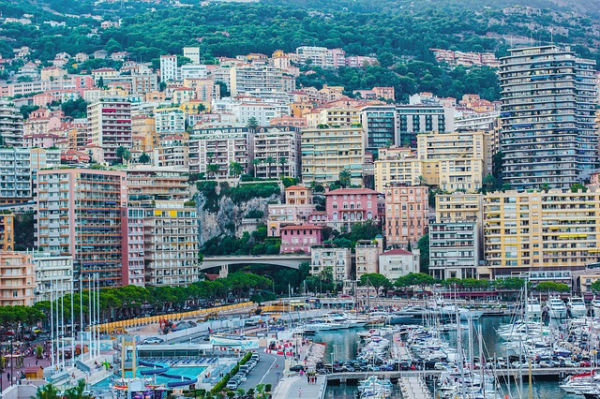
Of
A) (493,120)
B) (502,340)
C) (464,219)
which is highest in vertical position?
(493,120)

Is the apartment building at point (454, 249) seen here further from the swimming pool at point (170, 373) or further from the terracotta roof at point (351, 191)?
the swimming pool at point (170, 373)

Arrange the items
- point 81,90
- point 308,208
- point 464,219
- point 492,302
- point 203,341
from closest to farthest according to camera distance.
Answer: point 203,341
point 492,302
point 464,219
point 308,208
point 81,90

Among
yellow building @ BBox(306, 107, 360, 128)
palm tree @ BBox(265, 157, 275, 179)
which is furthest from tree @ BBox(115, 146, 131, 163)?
yellow building @ BBox(306, 107, 360, 128)

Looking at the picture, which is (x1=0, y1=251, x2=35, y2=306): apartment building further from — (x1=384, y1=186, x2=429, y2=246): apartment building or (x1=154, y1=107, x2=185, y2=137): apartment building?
(x1=154, y1=107, x2=185, y2=137): apartment building

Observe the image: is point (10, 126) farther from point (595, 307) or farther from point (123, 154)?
point (595, 307)

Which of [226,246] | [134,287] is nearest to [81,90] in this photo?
[226,246]

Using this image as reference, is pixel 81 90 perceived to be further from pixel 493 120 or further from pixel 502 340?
pixel 502 340
